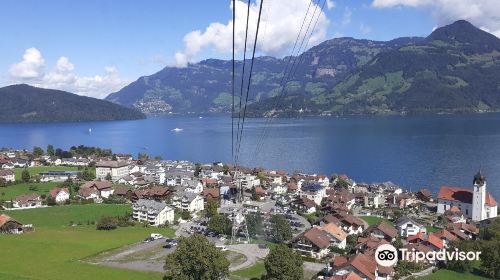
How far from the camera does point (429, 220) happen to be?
24.8 metres

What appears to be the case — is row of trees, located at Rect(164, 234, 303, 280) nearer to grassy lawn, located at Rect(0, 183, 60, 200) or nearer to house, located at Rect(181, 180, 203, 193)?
house, located at Rect(181, 180, 203, 193)

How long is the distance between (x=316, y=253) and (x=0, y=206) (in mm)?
19522

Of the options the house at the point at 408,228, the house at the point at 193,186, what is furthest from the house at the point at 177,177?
the house at the point at 408,228

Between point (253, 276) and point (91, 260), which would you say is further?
point (91, 260)

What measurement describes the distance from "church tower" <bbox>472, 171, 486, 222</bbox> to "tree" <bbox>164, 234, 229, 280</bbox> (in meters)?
17.1

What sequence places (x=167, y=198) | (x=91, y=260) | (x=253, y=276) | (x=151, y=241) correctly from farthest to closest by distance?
(x=167, y=198) < (x=151, y=241) < (x=91, y=260) < (x=253, y=276)

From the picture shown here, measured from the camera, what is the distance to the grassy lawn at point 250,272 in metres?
15.7

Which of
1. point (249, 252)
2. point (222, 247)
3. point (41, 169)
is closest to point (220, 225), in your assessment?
point (222, 247)

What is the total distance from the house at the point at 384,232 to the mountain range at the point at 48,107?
141 metres

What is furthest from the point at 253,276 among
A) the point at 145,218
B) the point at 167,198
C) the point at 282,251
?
the point at 167,198

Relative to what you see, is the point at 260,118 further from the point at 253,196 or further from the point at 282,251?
the point at 282,251

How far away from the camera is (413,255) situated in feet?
54.1

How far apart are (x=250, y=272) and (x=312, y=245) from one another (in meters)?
3.24

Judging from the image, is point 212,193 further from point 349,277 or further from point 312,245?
point 349,277
